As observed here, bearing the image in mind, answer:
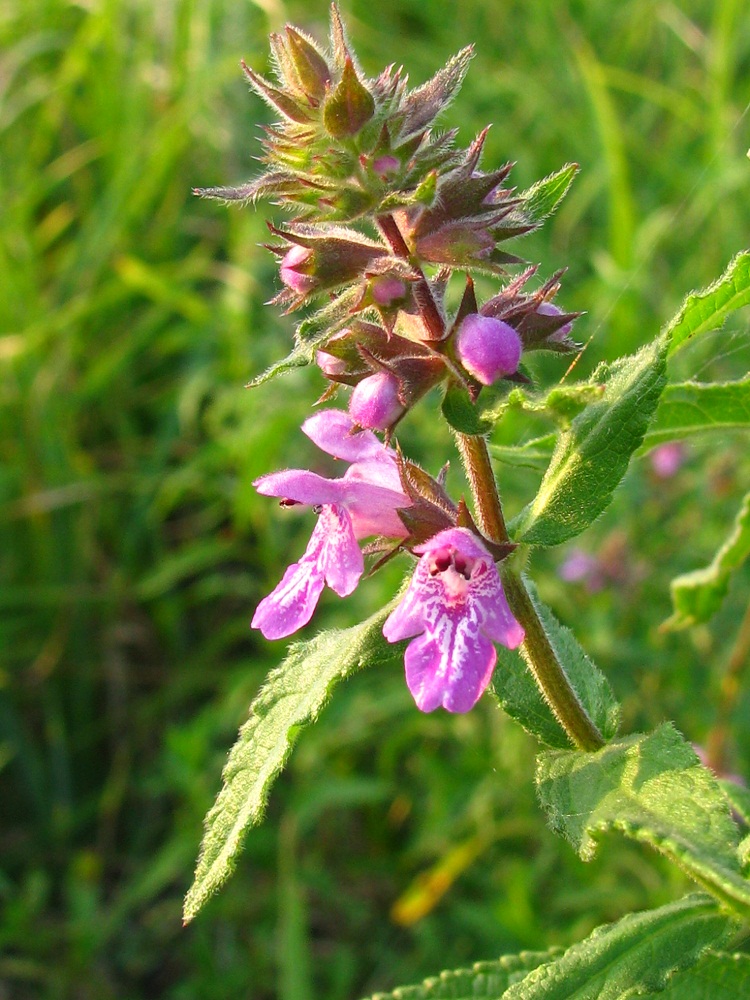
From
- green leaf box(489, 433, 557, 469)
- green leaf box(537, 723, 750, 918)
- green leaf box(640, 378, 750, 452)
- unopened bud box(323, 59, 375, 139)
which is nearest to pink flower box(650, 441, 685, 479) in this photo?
green leaf box(640, 378, 750, 452)

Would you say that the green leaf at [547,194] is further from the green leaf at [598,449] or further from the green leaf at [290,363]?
the green leaf at [290,363]

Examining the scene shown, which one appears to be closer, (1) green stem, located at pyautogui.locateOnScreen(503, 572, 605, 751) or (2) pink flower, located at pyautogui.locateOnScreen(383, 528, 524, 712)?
(2) pink flower, located at pyautogui.locateOnScreen(383, 528, 524, 712)

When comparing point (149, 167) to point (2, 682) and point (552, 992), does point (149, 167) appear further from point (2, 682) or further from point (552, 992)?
point (552, 992)

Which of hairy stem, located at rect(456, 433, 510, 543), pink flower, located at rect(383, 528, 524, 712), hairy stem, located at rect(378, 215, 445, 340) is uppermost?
hairy stem, located at rect(378, 215, 445, 340)

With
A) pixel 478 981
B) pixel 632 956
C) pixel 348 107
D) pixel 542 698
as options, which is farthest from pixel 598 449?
pixel 478 981

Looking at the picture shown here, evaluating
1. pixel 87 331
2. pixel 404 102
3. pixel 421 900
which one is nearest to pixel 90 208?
pixel 87 331

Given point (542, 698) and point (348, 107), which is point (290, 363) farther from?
point (542, 698)

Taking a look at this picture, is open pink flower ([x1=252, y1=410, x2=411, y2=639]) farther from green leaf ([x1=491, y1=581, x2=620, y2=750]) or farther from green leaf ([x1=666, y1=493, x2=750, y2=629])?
green leaf ([x1=666, y1=493, x2=750, y2=629])

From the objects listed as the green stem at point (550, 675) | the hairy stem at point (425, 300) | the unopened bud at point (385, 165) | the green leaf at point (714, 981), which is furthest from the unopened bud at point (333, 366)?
the green leaf at point (714, 981)
